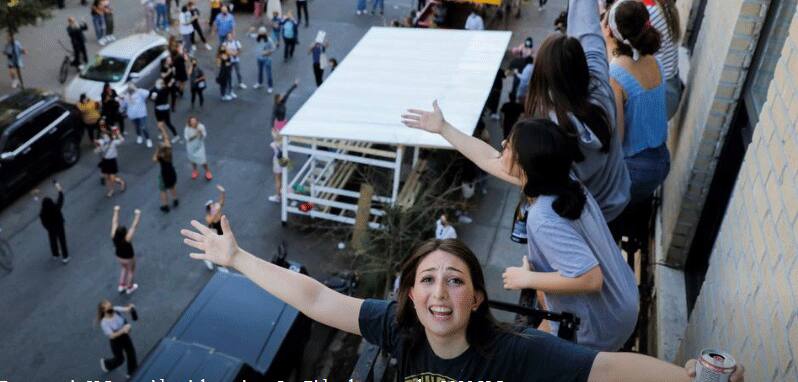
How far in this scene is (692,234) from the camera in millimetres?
5461

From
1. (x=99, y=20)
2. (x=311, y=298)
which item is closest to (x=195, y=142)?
(x=99, y=20)

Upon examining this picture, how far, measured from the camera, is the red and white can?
6.81 ft

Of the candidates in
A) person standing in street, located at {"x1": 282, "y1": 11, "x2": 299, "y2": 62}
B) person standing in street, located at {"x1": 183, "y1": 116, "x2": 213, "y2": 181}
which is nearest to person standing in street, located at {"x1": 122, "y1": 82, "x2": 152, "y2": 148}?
person standing in street, located at {"x1": 183, "y1": 116, "x2": 213, "y2": 181}

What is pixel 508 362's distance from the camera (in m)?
2.70

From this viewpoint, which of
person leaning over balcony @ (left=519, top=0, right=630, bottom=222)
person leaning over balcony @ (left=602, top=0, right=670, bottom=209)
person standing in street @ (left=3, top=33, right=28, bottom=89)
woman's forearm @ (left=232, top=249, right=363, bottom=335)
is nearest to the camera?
woman's forearm @ (left=232, top=249, right=363, bottom=335)

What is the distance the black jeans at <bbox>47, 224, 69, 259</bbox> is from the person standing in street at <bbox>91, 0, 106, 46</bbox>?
11.2m

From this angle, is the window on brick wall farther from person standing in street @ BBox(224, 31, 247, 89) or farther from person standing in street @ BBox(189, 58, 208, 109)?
person standing in street @ BBox(224, 31, 247, 89)

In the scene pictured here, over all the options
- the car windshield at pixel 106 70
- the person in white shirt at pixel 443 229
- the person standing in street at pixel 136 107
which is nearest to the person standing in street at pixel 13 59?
the car windshield at pixel 106 70

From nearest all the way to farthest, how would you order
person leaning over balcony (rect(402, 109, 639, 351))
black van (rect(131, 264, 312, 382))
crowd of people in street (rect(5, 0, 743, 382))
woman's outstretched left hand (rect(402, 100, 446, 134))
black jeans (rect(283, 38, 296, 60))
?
crowd of people in street (rect(5, 0, 743, 382)), person leaning over balcony (rect(402, 109, 639, 351)), woman's outstretched left hand (rect(402, 100, 446, 134)), black van (rect(131, 264, 312, 382)), black jeans (rect(283, 38, 296, 60))

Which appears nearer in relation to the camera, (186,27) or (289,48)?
(186,27)

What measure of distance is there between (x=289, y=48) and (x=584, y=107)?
64.3 ft

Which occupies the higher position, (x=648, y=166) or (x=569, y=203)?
(x=569, y=203)

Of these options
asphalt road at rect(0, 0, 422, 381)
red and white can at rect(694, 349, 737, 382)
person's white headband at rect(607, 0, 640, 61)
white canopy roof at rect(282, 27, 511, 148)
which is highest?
person's white headband at rect(607, 0, 640, 61)

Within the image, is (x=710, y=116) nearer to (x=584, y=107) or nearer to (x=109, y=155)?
(x=584, y=107)
